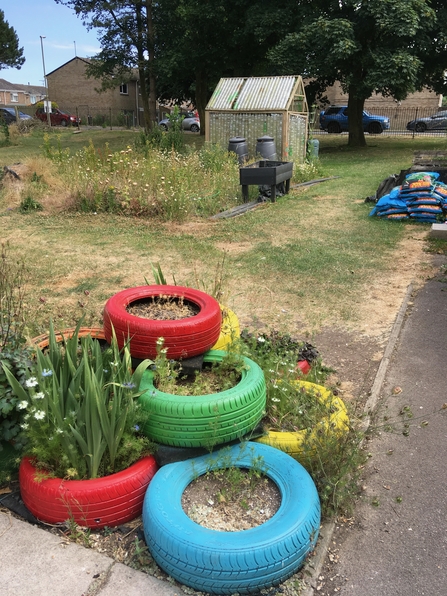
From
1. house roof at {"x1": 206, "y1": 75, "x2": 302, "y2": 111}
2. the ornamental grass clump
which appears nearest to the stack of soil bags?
house roof at {"x1": 206, "y1": 75, "x2": 302, "y2": 111}

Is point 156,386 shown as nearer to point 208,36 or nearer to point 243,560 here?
point 243,560

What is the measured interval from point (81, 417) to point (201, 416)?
617 mm

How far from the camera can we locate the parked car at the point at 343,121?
120 feet

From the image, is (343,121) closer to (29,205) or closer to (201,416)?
(29,205)

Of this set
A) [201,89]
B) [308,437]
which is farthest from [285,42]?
[308,437]

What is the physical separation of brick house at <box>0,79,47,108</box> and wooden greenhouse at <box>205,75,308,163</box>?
79.4 m

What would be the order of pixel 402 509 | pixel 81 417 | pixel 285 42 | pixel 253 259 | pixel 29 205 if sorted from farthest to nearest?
pixel 285 42
pixel 29 205
pixel 253 259
pixel 402 509
pixel 81 417

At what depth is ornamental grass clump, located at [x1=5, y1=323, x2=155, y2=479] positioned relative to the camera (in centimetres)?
255

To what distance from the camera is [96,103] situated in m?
59.8

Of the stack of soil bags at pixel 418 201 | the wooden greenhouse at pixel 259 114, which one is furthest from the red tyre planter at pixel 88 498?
the wooden greenhouse at pixel 259 114

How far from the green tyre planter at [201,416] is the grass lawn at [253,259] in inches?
67.7

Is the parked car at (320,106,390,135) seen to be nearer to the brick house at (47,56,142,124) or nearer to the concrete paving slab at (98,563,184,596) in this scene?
the brick house at (47,56,142,124)

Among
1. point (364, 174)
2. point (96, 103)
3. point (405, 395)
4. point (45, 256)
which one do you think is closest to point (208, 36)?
point (364, 174)

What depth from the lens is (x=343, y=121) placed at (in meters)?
37.9
